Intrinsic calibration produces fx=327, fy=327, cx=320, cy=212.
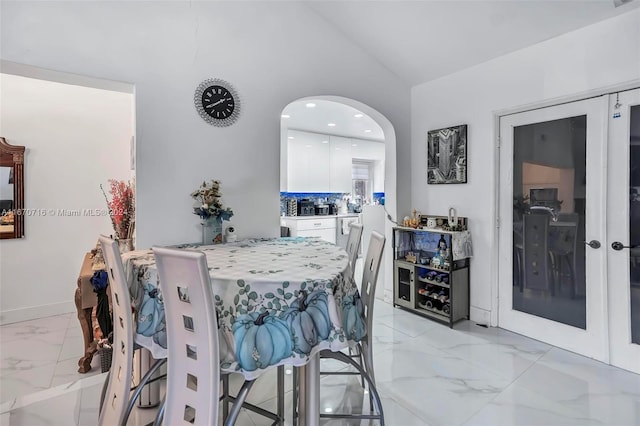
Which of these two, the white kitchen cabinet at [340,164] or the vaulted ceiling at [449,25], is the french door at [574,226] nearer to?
the vaulted ceiling at [449,25]

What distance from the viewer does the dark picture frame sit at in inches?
134

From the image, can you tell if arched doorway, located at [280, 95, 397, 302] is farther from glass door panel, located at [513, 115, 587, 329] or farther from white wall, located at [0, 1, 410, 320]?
glass door panel, located at [513, 115, 587, 329]

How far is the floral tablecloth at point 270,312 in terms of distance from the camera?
4.23 feet

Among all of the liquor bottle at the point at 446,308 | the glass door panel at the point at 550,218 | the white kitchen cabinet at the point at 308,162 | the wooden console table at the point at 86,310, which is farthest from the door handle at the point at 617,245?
the white kitchen cabinet at the point at 308,162

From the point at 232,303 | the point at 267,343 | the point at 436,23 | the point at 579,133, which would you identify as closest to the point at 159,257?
the point at 232,303

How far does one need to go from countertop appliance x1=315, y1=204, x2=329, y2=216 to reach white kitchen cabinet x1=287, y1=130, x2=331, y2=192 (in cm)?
31

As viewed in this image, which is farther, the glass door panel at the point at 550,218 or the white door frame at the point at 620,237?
the glass door panel at the point at 550,218

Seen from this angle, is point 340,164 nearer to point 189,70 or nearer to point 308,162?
point 308,162

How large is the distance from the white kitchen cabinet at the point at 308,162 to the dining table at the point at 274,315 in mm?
4395

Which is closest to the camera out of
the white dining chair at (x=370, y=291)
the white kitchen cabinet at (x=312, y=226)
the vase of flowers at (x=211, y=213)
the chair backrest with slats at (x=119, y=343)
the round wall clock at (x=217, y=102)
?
the chair backrest with slats at (x=119, y=343)

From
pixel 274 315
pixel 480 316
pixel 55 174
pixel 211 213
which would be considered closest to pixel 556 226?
pixel 480 316

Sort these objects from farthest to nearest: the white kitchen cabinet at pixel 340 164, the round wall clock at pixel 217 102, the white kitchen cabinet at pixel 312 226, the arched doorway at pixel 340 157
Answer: the white kitchen cabinet at pixel 340 164
the white kitchen cabinet at pixel 312 226
the arched doorway at pixel 340 157
the round wall clock at pixel 217 102

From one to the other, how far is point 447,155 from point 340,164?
3.21 metres

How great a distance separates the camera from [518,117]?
121 inches
